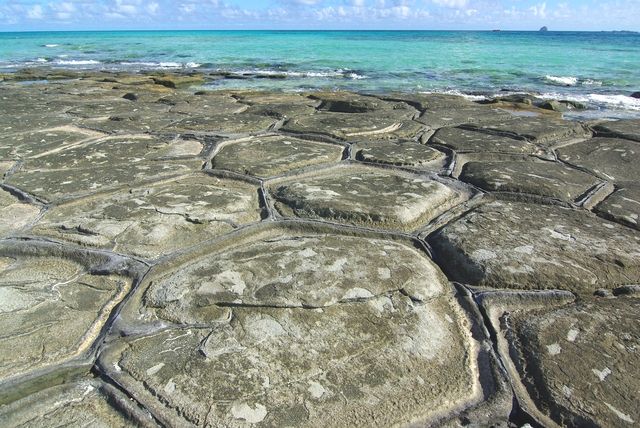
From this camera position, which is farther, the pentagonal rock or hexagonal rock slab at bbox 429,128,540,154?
the pentagonal rock

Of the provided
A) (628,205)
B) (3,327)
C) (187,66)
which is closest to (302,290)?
(3,327)

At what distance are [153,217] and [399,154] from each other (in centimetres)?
123

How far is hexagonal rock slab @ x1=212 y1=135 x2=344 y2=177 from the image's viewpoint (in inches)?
79.9

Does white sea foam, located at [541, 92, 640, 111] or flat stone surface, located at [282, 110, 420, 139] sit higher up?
flat stone surface, located at [282, 110, 420, 139]

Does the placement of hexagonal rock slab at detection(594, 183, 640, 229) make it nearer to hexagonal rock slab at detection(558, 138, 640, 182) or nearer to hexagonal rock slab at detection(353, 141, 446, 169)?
hexagonal rock slab at detection(558, 138, 640, 182)

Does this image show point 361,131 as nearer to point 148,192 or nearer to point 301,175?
point 301,175

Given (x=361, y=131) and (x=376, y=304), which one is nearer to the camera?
(x=376, y=304)

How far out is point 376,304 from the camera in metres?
1.06

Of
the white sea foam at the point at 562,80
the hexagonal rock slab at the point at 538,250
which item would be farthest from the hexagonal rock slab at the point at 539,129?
the white sea foam at the point at 562,80

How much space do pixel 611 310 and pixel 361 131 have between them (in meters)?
1.89

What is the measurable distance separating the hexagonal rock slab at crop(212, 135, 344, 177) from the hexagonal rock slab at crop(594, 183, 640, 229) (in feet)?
3.70

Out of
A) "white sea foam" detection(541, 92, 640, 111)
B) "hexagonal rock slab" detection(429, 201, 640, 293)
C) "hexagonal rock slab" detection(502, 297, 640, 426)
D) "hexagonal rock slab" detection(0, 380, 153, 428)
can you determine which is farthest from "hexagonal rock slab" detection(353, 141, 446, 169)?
"white sea foam" detection(541, 92, 640, 111)

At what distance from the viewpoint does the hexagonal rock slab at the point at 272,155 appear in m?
2.03

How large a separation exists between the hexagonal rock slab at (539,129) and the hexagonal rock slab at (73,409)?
247cm
